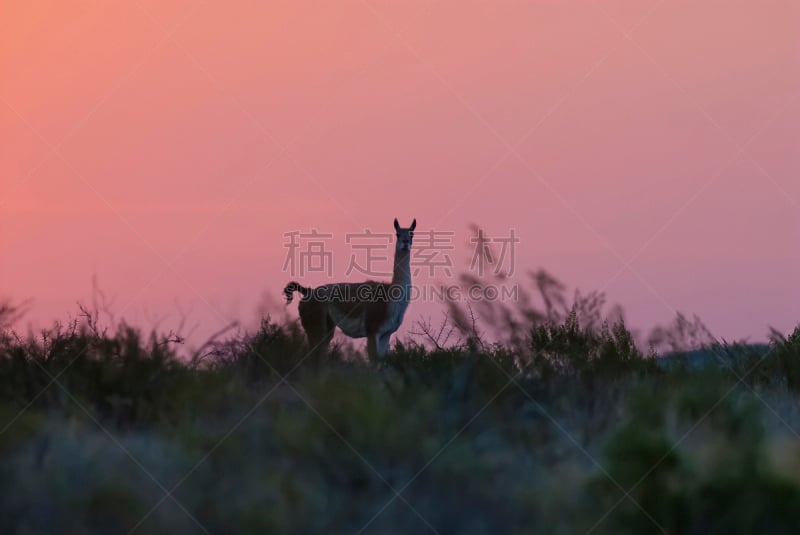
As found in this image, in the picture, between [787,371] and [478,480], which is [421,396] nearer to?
[478,480]

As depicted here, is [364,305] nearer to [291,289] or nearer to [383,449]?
[291,289]

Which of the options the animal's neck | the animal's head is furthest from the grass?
the animal's neck

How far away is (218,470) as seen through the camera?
6.72 metres

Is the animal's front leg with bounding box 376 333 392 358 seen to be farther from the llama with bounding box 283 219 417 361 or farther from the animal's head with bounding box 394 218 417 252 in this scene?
the animal's head with bounding box 394 218 417 252

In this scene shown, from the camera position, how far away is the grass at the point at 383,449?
A: 5.91 m

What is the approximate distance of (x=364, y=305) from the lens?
18062 mm

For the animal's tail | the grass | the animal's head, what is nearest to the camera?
the grass

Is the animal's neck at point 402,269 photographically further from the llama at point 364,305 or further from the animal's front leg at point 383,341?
the animal's front leg at point 383,341

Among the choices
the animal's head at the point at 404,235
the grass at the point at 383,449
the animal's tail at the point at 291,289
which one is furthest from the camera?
the animal's tail at the point at 291,289

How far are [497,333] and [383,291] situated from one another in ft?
25.8

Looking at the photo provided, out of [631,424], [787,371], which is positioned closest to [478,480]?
[631,424]

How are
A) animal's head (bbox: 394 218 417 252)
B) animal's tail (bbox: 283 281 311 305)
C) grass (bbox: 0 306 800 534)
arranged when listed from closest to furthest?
grass (bbox: 0 306 800 534), animal's head (bbox: 394 218 417 252), animal's tail (bbox: 283 281 311 305)

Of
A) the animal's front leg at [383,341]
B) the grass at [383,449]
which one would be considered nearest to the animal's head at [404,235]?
the animal's front leg at [383,341]

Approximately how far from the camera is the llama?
17703 millimetres
